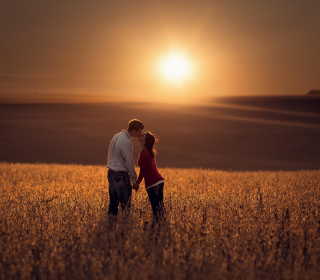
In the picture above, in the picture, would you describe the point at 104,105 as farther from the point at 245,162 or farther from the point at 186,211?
the point at 186,211

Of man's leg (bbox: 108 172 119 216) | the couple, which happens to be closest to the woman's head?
the couple

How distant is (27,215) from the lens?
6.67 m

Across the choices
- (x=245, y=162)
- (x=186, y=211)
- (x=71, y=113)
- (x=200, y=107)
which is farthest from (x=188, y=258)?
(x=200, y=107)

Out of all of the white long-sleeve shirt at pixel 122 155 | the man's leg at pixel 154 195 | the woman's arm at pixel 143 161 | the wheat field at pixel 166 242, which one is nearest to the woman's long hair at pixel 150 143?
the woman's arm at pixel 143 161

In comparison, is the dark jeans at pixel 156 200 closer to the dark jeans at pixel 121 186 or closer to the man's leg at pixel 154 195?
the man's leg at pixel 154 195

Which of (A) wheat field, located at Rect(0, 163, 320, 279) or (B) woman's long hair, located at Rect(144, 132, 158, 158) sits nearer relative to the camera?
(A) wheat field, located at Rect(0, 163, 320, 279)

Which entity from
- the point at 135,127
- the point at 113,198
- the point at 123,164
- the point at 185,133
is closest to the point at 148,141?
the point at 135,127

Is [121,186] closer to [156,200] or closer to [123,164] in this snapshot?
[123,164]

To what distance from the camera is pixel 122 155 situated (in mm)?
6305

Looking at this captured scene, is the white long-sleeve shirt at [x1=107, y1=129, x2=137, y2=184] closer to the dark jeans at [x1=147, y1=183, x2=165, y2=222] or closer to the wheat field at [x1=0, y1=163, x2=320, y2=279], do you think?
the dark jeans at [x1=147, y1=183, x2=165, y2=222]

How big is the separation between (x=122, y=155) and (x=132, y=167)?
26cm

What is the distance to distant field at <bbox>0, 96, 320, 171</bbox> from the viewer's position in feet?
110

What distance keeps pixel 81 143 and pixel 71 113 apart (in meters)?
21.6

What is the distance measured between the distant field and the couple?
22919 millimetres
